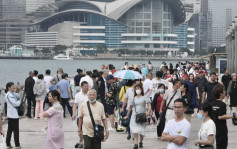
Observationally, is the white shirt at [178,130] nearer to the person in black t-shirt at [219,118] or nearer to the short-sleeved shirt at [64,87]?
the person in black t-shirt at [219,118]

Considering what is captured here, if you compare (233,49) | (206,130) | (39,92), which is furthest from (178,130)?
(233,49)

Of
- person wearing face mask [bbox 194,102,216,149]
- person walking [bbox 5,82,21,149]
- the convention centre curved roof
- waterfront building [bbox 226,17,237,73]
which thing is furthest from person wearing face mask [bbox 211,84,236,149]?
the convention centre curved roof

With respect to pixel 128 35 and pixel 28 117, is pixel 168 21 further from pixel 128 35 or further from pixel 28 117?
pixel 28 117

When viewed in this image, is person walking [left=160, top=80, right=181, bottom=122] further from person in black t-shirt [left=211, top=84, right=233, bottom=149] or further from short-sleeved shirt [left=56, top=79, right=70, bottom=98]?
short-sleeved shirt [left=56, top=79, right=70, bottom=98]

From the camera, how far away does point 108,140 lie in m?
13.0

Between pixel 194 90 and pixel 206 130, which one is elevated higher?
pixel 194 90

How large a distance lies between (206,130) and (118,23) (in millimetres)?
173584

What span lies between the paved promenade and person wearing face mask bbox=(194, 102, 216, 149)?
173 inches

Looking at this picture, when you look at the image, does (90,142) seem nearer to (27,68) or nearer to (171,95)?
(171,95)

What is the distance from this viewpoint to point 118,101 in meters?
14.3

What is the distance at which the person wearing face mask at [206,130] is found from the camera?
7227mm

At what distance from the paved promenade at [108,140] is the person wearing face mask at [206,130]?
439 centimetres

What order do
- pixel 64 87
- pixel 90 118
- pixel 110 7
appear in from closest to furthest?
pixel 90 118 → pixel 64 87 → pixel 110 7

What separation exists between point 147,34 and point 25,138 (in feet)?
559
